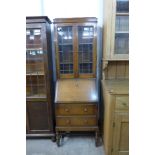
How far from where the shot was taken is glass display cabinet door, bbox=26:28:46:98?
200 cm

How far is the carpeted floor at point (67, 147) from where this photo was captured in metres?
2.00

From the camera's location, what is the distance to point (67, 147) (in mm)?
2102

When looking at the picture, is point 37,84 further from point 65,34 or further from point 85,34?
point 85,34

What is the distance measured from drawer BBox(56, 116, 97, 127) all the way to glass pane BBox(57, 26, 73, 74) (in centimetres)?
62

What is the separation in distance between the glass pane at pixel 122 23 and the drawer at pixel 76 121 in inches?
46.0

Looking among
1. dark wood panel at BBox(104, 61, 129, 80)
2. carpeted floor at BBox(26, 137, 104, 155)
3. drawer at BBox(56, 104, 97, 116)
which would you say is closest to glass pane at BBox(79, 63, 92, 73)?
dark wood panel at BBox(104, 61, 129, 80)

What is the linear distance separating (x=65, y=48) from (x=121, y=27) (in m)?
0.77

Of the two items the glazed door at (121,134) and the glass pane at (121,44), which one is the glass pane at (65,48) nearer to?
the glass pane at (121,44)

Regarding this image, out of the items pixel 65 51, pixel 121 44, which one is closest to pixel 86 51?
pixel 65 51

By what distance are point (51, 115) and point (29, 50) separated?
0.92 metres

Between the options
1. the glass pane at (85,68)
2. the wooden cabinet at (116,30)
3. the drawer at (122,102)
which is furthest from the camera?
the glass pane at (85,68)

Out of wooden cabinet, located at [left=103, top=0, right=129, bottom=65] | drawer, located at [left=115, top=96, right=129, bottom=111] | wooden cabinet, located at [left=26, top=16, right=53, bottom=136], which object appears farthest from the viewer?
wooden cabinet, located at [left=26, top=16, right=53, bottom=136]

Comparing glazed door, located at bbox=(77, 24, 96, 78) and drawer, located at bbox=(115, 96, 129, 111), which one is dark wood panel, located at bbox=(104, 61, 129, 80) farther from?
drawer, located at bbox=(115, 96, 129, 111)

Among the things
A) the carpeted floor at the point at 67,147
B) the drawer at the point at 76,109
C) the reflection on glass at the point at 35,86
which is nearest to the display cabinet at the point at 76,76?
the drawer at the point at 76,109
